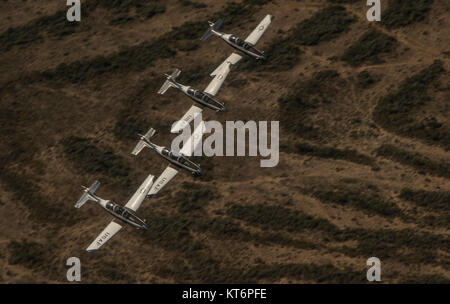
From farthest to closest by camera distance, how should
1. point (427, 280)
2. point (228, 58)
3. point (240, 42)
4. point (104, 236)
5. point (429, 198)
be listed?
1. point (228, 58)
2. point (240, 42)
3. point (429, 198)
4. point (104, 236)
5. point (427, 280)

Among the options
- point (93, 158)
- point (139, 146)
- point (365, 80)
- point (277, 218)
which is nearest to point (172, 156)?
point (139, 146)

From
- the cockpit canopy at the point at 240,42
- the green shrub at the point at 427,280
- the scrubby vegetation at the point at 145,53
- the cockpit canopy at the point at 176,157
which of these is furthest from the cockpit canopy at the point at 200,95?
the green shrub at the point at 427,280

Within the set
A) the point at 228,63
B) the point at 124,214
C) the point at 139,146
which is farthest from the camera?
the point at 228,63

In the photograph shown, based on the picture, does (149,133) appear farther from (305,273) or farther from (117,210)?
(305,273)

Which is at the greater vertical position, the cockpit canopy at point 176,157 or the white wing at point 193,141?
the white wing at point 193,141

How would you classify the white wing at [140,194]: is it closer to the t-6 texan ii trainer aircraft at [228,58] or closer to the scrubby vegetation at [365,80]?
the t-6 texan ii trainer aircraft at [228,58]

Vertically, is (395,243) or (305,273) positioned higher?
(395,243)

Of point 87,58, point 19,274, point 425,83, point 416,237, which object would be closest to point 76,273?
point 19,274
